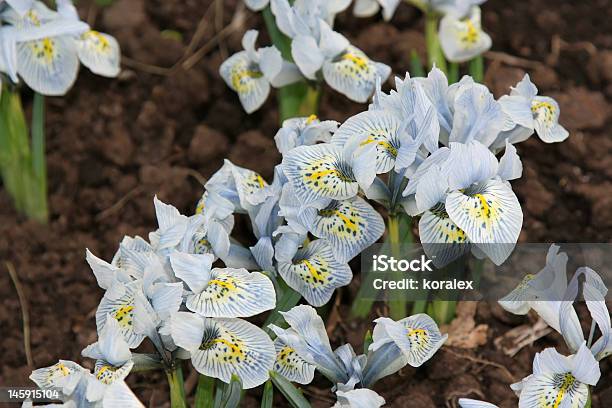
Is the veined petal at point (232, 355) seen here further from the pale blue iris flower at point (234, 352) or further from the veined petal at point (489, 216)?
the veined petal at point (489, 216)

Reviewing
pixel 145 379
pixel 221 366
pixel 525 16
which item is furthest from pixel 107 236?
pixel 525 16

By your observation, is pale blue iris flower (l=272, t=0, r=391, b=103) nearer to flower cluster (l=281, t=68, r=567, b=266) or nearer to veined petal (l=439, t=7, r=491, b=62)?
veined petal (l=439, t=7, r=491, b=62)

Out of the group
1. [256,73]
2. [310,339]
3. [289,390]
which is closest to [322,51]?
[256,73]

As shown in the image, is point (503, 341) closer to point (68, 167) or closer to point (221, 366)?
point (221, 366)

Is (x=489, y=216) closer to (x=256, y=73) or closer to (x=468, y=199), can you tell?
(x=468, y=199)

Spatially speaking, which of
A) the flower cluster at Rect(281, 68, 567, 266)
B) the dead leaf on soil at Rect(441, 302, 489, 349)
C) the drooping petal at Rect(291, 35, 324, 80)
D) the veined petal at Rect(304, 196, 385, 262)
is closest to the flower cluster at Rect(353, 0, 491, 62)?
the drooping petal at Rect(291, 35, 324, 80)

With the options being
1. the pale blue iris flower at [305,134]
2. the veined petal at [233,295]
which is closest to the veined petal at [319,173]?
the pale blue iris flower at [305,134]
